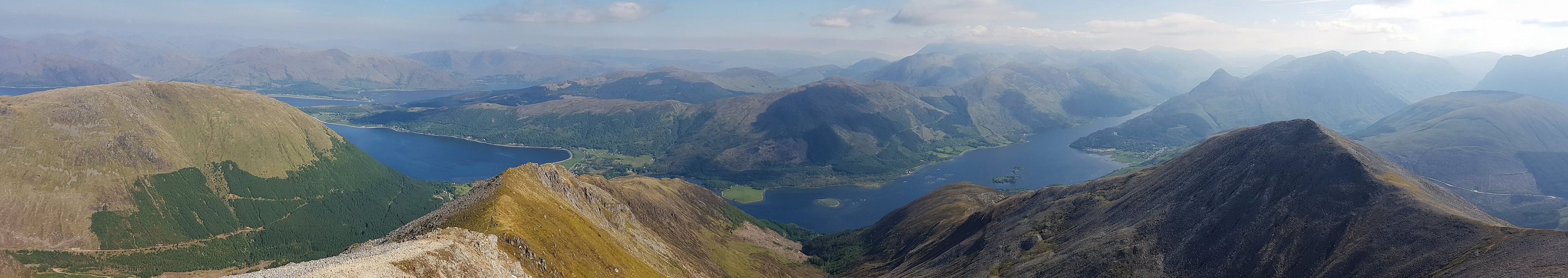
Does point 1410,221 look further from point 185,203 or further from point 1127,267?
point 185,203

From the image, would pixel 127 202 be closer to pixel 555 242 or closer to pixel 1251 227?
pixel 555 242

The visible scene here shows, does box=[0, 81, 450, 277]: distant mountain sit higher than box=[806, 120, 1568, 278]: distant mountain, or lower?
lower

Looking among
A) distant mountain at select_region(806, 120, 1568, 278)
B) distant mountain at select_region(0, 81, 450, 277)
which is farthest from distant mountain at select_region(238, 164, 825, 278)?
distant mountain at select_region(0, 81, 450, 277)

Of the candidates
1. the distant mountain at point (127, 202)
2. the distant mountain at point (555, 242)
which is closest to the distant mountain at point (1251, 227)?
the distant mountain at point (555, 242)

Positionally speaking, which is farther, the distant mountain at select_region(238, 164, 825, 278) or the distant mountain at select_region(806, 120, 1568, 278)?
the distant mountain at select_region(806, 120, 1568, 278)

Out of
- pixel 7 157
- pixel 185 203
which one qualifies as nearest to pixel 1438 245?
pixel 185 203

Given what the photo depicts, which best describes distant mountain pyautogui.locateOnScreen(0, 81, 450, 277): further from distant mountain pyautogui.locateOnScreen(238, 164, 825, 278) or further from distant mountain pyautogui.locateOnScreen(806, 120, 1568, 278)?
distant mountain pyautogui.locateOnScreen(806, 120, 1568, 278)

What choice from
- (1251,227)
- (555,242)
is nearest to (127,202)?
(555,242)

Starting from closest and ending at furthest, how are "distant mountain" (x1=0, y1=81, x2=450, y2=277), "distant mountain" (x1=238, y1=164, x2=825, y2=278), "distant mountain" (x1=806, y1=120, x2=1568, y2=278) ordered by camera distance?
"distant mountain" (x1=238, y1=164, x2=825, y2=278) < "distant mountain" (x1=806, y1=120, x2=1568, y2=278) < "distant mountain" (x1=0, y1=81, x2=450, y2=277)
